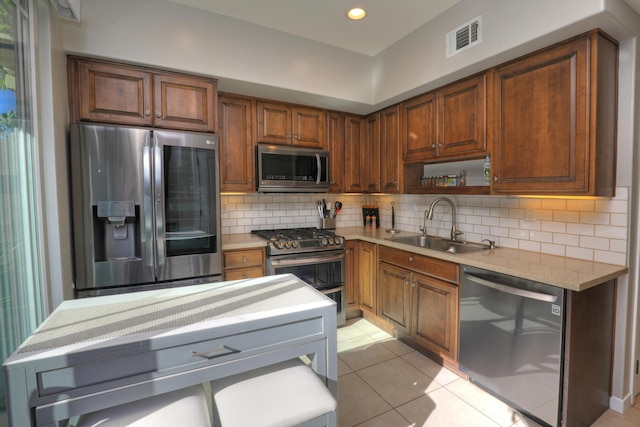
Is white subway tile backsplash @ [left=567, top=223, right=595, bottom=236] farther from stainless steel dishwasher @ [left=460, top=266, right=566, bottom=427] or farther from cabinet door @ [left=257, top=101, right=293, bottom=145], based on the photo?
cabinet door @ [left=257, top=101, right=293, bottom=145]

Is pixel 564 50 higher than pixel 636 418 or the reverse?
higher

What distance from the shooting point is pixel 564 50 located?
6.29 ft

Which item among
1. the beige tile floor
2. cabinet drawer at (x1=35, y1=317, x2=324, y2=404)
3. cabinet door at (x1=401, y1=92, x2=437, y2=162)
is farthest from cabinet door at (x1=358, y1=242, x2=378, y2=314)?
cabinet drawer at (x1=35, y1=317, x2=324, y2=404)

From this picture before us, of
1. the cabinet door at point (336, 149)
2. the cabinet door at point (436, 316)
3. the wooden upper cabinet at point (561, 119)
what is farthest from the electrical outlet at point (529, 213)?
the cabinet door at point (336, 149)

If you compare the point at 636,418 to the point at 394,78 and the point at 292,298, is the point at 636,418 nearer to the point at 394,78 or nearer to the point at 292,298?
the point at 292,298

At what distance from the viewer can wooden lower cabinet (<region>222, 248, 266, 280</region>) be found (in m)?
2.74

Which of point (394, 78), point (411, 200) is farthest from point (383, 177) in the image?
point (394, 78)

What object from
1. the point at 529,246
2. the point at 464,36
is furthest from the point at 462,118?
the point at 529,246

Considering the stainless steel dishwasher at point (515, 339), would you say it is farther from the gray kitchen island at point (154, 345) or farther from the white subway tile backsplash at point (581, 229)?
the gray kitchen island at point (154, 345)

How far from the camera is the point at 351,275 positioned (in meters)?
3.39

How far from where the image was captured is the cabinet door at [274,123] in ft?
10.2

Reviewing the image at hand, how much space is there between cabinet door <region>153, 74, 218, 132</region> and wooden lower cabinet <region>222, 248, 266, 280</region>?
1.09 m

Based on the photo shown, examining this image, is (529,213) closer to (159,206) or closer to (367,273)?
(367,273)

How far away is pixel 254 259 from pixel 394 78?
2.18 m
